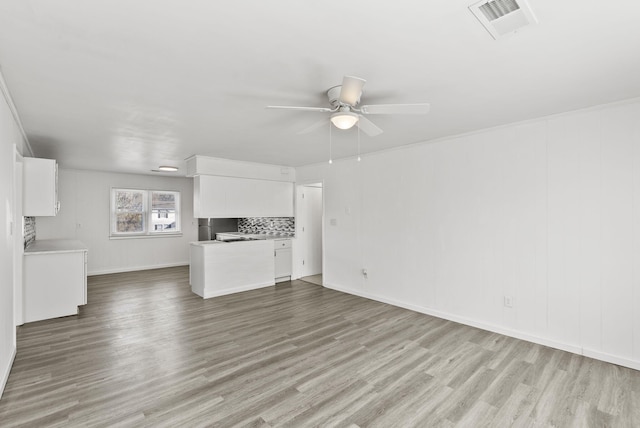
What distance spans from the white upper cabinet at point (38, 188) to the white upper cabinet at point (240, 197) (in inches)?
75.6

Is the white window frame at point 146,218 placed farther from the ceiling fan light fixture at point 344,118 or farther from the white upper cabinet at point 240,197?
the ceiling fan light fixture at point 344,118

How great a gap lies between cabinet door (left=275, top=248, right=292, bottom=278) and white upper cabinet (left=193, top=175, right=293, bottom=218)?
2.52 ft

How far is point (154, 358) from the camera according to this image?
3.02 metres

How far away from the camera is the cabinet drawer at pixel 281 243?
626 cm

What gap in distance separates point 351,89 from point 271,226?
5.39 metres

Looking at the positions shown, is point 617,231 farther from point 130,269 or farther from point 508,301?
point 130,269

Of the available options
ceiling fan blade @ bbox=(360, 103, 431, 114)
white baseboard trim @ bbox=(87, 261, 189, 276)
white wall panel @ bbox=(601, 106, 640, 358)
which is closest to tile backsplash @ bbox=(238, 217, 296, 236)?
white baseboard trim @ bbox=(87, 261, 189, 276)

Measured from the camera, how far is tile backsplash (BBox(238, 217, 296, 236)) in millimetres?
6773

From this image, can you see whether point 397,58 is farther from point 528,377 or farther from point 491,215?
point 528,377

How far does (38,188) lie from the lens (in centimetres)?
391

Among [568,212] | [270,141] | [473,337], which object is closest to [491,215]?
[568,212]

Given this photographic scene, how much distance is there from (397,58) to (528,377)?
278cm

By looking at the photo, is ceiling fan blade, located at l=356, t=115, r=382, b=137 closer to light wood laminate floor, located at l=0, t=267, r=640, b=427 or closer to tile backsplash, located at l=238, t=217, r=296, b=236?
light wood laminate floor, located at l=0, t=267, r=640, b=427

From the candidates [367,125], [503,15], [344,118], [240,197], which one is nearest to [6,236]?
[344,118]
